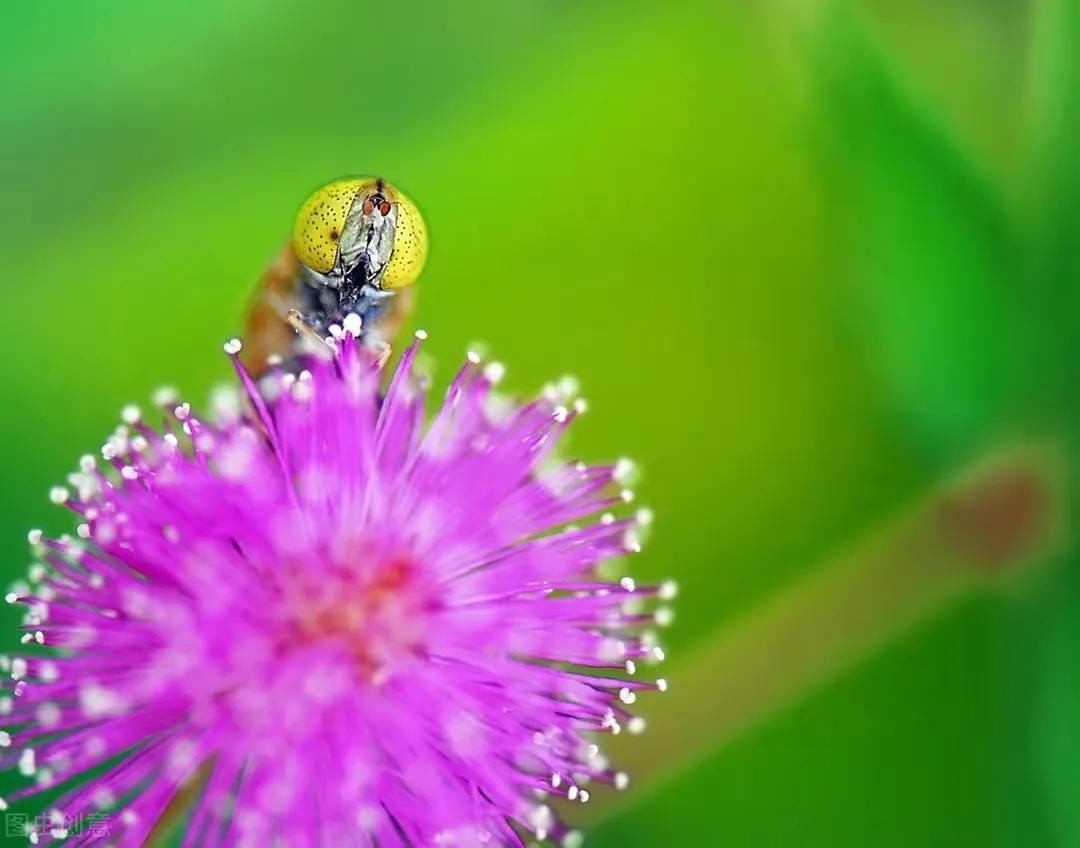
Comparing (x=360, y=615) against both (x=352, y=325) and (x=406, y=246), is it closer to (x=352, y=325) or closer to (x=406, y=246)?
(x=352, y=325)

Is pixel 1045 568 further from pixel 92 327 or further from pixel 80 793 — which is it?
pixel 92 327

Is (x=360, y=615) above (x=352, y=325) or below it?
below

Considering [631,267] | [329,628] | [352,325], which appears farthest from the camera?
[631,267]

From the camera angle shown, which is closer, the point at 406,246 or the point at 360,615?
the point at 360,615

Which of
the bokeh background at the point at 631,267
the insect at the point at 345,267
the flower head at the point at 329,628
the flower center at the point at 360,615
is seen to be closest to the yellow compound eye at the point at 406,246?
the insect at the point at 345,267

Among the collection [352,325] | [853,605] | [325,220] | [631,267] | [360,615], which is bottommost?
[853,605]

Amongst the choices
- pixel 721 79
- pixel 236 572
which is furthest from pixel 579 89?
pixel 236 572

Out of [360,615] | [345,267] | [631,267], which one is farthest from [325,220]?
[631,267]
